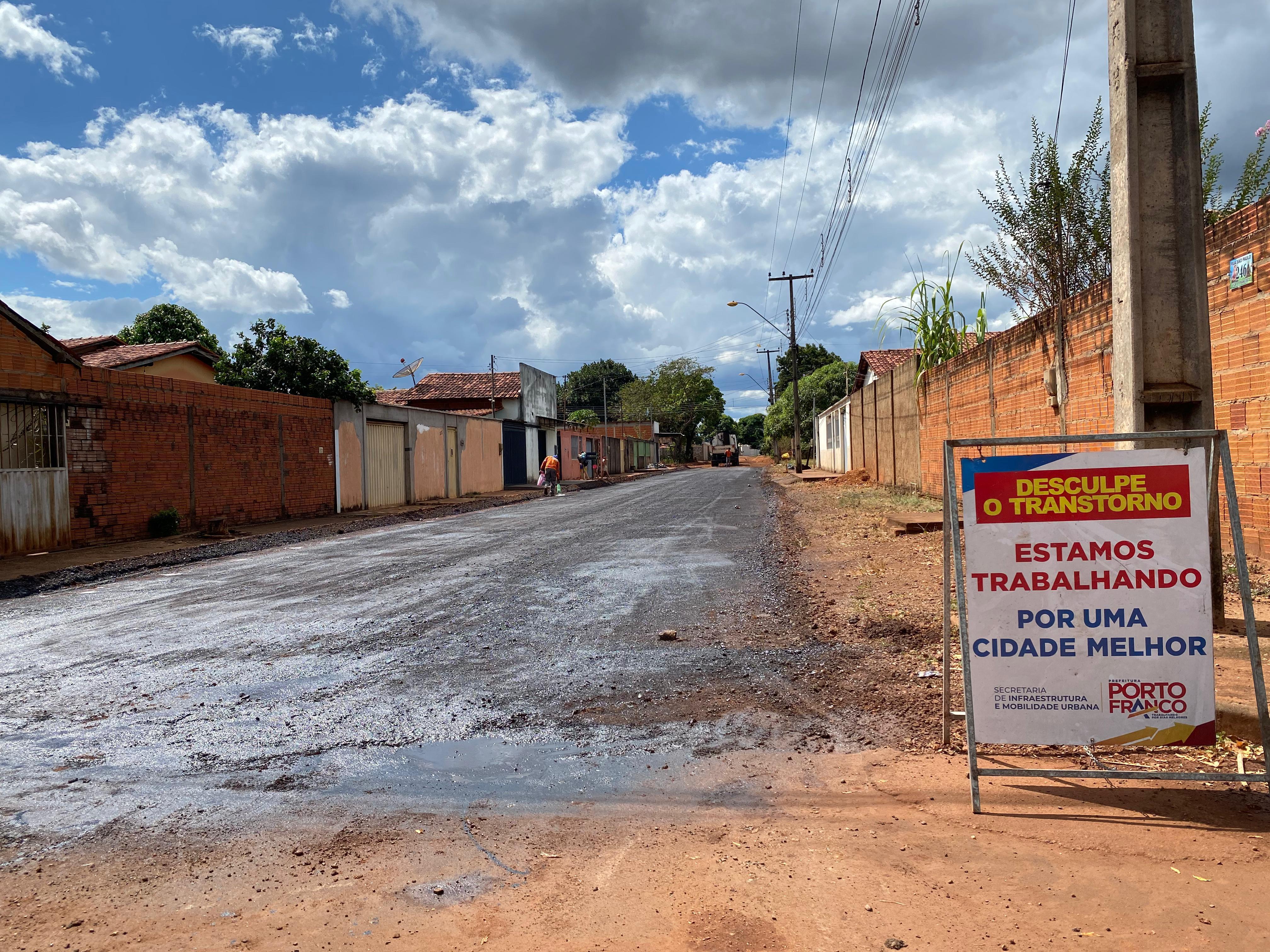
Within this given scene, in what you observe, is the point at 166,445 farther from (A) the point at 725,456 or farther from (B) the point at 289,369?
(A) the point at 725,456

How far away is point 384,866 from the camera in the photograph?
10.0ft

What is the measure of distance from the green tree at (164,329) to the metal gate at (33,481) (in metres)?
24.6

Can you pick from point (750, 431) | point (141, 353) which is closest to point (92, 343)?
point (141, 353)

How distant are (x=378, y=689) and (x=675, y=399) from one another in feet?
279

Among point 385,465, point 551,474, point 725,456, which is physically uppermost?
point 725,456

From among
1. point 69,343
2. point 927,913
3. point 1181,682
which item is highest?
point 69,343

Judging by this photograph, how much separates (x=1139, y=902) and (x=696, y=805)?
1.61 m

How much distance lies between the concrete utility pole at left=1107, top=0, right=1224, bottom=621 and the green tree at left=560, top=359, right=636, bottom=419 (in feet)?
330

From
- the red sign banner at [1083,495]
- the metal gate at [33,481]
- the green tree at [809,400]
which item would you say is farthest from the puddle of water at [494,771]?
the green tree at [809,400]

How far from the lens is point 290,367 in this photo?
24938mm

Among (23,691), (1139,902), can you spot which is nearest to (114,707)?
(23,691)

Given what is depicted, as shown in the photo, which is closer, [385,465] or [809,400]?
[385,465]

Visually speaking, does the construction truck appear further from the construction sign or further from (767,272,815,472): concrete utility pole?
the construction sign

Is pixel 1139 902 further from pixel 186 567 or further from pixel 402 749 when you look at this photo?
pixel 186 567
